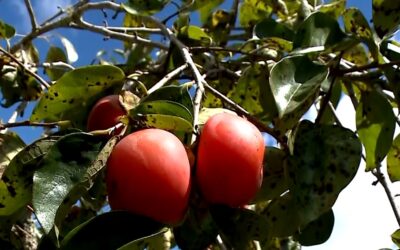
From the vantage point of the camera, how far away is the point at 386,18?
3.69ft

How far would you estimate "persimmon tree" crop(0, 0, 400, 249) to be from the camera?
850 millimetres

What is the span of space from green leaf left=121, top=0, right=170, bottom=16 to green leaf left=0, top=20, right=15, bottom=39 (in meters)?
0.37

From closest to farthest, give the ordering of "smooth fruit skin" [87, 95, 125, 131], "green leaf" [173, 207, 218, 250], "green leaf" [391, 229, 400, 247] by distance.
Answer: "green leaf" [173, 207, 218, 250] → "smooth fruit skin" [87, 95, 125, 131] → "green leaf" [391, 229, 400, 247]

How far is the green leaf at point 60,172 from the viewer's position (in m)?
0.82

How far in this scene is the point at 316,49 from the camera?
1003mm

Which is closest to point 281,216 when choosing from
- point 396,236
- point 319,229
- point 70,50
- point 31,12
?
point 319,229

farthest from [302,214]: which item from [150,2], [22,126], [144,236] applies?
[150,2]

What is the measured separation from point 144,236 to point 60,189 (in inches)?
4.7

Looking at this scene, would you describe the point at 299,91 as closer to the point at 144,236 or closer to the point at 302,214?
the point at 302,214

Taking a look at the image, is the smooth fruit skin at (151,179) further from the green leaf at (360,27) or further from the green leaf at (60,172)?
the green leaf at (360,27)

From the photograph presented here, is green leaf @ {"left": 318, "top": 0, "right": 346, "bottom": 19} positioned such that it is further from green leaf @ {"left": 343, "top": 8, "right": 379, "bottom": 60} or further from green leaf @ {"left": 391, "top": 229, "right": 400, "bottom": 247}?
green leaf @ {"left": 391, "top": 229, "right": 400, "bottom": 247}

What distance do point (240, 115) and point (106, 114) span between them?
7.1 inches

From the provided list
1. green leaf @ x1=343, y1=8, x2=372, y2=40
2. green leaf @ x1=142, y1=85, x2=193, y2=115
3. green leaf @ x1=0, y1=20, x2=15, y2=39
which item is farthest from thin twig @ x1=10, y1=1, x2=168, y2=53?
green leaf @ x1=142, y1=85, x2=193, y2=115

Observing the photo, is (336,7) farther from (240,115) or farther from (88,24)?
(240,115)
